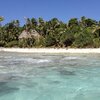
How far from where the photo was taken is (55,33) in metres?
67.5

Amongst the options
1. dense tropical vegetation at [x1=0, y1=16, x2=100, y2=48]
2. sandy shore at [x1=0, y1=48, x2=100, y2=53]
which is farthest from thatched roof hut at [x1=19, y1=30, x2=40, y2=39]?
sandy shore at [x1=0, y1=48, x2=100, y2=53]

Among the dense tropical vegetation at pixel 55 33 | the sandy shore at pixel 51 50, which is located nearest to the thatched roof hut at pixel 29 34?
the dense tropical vegetation at pixel 55 33

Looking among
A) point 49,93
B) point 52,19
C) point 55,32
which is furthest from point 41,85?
point 52,19

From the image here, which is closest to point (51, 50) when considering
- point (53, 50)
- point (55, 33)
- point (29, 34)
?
point (53, 50)

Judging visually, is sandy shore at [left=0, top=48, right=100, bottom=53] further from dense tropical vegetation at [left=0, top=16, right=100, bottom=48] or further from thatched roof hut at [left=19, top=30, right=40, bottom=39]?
thatched roof hut at [left=19, top=30, right=40, bottom=39]

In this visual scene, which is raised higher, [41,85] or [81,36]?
[81,36]

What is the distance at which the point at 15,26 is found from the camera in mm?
78625

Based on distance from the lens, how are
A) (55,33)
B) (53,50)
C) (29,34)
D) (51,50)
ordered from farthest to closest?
(29,34), (55,33), (51,50), (53,50)

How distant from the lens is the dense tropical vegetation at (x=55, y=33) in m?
58.5

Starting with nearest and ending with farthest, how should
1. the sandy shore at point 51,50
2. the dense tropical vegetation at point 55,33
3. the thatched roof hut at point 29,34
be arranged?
the sandy shore at point 51,50 < the dense tropical vegetation at point 55,33 < the thatched roof hut at point 29,34

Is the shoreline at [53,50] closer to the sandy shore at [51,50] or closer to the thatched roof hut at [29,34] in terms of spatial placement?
the sandy shore at [51,50]

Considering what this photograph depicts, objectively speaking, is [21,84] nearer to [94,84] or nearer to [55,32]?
[94,84]

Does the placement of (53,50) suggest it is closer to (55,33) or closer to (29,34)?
(55,33)

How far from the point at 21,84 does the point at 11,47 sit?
53684 millimetres
